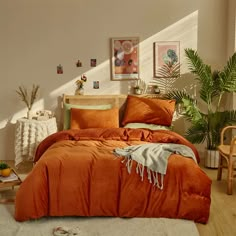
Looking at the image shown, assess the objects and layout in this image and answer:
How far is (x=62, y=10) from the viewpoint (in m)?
5.09

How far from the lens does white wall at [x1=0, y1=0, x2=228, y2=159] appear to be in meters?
5.07

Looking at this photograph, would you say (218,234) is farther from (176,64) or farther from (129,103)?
(176,64)

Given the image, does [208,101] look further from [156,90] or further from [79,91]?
[79,91]

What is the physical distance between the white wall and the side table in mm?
562

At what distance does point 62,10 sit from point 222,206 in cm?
339

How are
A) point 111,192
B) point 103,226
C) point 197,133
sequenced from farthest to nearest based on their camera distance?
1. point 197,133
2. point 111,192
3. point 103,226

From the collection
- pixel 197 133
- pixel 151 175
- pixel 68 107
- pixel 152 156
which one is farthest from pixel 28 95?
pixel 151 175

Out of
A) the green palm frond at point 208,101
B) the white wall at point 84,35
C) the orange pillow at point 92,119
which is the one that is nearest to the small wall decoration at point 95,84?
the white wall at point 84,35

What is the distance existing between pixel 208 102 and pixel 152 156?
1.89 metres

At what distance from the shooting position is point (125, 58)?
17.0 ft

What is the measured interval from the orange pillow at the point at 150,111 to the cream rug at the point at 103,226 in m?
1.91

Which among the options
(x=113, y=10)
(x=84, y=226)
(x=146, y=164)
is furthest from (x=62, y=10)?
(x=84, y=226)

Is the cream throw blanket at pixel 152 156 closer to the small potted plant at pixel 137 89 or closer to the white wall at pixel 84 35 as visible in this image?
the small potted plant at pixel 137 89

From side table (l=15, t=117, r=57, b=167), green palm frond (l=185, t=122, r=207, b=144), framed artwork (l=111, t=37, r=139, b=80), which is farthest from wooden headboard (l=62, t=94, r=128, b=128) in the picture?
green palm frond (l=185, t=122, r=207, b=144)
